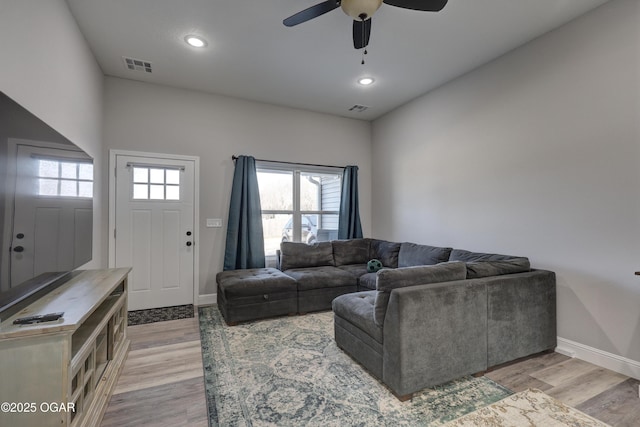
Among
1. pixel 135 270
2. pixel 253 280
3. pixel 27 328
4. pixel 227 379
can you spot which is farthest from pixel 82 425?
pixel 135 270

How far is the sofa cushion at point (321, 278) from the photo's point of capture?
12.1 feet

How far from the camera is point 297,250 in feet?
14.1

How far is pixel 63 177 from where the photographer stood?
1916 millimetres

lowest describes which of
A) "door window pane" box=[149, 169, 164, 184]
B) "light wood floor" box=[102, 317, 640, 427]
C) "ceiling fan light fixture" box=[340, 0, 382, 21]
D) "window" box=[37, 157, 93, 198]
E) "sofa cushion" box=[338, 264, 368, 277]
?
"light wood floor" box=[102, 317, 640, 427]

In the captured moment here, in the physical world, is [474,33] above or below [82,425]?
above

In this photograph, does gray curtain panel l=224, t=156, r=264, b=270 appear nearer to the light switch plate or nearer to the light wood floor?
the light switch plate

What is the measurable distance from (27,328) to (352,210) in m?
4.25

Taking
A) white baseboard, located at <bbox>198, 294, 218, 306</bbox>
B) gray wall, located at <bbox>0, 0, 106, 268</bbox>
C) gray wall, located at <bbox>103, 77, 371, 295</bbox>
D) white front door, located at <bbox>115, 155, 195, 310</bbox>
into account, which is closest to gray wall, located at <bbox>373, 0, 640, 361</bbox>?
gray wall, located at <bbox>103, 77, 371, 295</bbox>

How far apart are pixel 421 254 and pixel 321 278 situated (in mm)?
1349

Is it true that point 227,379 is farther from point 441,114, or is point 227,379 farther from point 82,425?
point 441,114

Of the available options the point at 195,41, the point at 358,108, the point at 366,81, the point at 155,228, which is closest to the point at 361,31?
the point at 366,81

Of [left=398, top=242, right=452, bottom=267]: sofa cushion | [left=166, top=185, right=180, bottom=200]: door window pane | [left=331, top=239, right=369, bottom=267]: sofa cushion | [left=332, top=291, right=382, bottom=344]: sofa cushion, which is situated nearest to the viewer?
[left=332, top=291, right=382, bottom=344]: sofa cushion

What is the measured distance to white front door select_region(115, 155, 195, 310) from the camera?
12.2 ft

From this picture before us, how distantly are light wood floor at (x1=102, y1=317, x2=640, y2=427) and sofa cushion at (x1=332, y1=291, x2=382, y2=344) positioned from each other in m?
1.02
